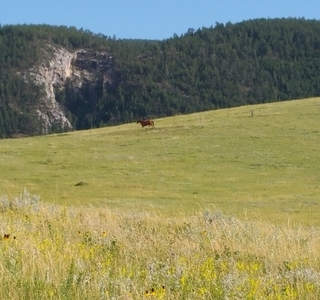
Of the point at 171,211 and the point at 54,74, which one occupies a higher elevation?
the point at 54,74

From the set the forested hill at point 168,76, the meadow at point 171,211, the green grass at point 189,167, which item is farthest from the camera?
the forested hill at point 168,76

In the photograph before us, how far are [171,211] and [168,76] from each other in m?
156

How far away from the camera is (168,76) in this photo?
17412 cm

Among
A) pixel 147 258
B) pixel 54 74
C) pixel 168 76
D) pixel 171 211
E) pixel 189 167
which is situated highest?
pixel 54 74

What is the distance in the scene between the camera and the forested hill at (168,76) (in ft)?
517

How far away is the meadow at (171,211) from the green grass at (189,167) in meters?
0.07

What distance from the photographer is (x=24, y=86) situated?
18162cm

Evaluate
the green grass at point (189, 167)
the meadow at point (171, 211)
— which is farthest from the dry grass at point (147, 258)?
A: the green grass at point (189, 167)

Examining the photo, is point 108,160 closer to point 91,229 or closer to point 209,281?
point 91,229

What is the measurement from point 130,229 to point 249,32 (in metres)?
189

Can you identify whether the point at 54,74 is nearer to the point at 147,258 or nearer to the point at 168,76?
the point at 168,76

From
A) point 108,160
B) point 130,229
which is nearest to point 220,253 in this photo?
point 130,229

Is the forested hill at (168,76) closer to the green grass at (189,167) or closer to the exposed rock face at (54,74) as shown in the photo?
the exposed rock face at (54,74)

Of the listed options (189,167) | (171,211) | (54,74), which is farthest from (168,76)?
(171,211)
